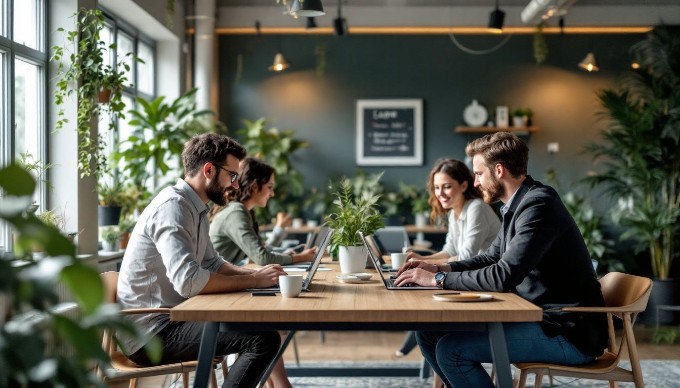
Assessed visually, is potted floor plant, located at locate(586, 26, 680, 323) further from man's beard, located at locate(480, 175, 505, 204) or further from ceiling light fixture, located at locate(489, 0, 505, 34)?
man's beard, located at locate(480, 175, 505, 204)

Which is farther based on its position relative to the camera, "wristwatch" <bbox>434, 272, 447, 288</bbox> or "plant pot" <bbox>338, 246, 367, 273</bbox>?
"plant pot" <bbox>338, 246, 367, 273</bbox>

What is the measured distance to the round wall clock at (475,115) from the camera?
871 cm

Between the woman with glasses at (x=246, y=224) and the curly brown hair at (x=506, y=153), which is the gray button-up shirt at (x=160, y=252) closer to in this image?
the woman with glasses at (x=246, y=224)

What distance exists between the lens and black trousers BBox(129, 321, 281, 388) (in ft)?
8.95

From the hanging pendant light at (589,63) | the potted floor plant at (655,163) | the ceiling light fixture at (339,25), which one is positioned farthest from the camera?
the hanging pendant light at (589,63)

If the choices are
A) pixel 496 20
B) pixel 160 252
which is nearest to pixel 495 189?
pixel 160 252

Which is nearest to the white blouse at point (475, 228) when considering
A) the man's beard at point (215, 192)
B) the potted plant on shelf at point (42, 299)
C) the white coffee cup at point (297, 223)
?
the man's beard at point (215, 192)

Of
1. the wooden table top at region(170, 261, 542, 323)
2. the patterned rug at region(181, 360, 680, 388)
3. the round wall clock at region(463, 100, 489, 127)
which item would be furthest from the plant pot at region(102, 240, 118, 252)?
the round wall clock at region(463, 100, 489, 127)

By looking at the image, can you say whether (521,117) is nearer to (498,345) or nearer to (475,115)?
(475,115)

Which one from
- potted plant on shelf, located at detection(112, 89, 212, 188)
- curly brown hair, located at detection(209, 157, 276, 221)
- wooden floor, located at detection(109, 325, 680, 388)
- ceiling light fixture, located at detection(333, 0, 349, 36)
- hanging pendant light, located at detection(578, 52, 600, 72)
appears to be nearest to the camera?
curly brown hair, located at detection(209, 157, 276, 221)

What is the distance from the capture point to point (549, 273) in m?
2.84

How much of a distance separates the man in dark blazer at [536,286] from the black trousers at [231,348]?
1.75ft

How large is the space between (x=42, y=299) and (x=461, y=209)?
12.5 ft

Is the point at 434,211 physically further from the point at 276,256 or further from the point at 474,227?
the point at 276,256
